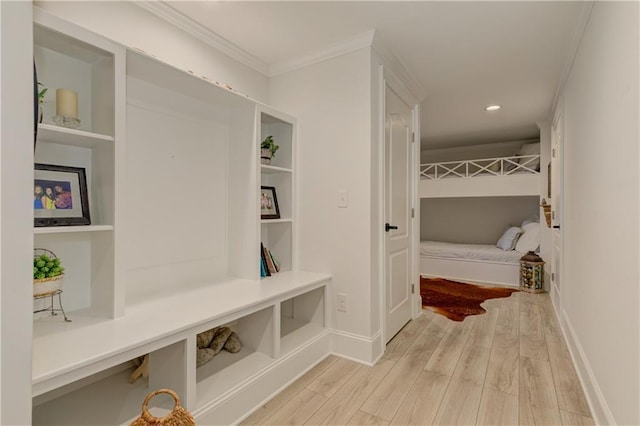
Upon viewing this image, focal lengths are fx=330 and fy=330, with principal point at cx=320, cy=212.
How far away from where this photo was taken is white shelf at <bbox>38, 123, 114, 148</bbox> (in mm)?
1297

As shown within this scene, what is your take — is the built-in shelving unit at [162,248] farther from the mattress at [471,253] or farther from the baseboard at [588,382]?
the mattress at [471,253]

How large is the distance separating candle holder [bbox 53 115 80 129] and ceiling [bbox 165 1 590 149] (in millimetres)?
916

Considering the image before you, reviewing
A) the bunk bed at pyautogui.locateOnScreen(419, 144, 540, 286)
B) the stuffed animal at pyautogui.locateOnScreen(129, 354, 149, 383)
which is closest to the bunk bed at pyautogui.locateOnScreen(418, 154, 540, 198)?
the bunk bed at pyautogui.locateOnScreen(419, 144, 540, 286)

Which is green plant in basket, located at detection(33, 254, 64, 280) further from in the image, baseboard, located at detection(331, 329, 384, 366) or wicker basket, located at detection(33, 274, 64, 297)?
baseboard, located at detection(331, 329, 384, 366)

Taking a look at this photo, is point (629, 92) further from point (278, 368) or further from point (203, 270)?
point (203, 270)

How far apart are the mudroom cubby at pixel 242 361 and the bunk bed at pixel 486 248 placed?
3626 mm

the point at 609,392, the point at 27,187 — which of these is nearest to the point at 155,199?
the point at 27,187

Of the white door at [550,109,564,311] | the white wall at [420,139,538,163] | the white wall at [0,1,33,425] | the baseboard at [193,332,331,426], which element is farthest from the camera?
the white wall at [420,139,538,163]

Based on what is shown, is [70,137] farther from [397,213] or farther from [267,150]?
[397,213]

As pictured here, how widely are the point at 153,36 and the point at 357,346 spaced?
2.29 metres

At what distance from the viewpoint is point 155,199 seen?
6.18 ft

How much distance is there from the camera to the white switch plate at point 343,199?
2307mm

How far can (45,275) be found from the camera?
1305 millimetres

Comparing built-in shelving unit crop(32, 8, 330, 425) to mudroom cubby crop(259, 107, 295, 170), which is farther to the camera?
mudroom cubby crop(259, 107, 295, 170)
